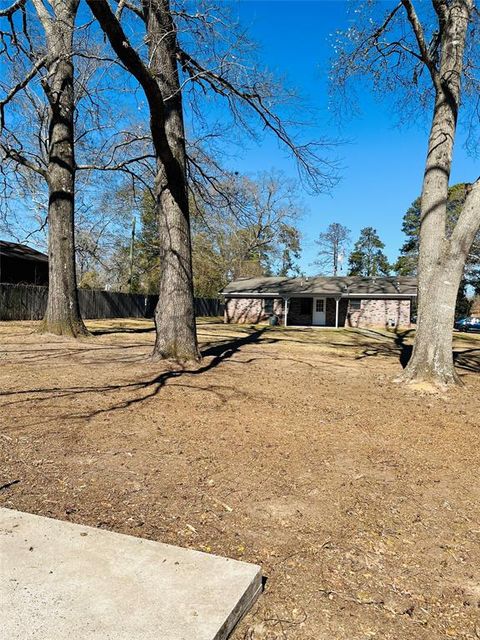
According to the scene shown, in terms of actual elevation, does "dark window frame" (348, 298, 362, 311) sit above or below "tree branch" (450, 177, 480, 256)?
below

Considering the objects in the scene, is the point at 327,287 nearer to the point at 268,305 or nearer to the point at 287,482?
the point at 268,305

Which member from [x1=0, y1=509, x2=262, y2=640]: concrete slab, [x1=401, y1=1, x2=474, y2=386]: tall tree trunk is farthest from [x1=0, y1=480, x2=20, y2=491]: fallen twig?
[x1=401, y1=1, x2=474, y2=386]: tall tree trunk

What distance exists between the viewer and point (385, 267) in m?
60.2

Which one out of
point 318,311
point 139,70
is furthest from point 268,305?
point 139,70

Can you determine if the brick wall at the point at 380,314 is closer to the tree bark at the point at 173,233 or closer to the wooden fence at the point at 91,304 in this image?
the wooden fence at the point at 91,304

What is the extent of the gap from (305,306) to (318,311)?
96 cm

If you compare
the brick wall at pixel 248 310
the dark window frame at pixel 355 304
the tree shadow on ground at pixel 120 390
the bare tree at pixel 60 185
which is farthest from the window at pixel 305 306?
the tree shadow on ground at pixel 120 390

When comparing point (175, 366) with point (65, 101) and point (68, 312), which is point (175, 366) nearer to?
point (68, 312)

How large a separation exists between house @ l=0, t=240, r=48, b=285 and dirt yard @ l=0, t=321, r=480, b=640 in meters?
20.3

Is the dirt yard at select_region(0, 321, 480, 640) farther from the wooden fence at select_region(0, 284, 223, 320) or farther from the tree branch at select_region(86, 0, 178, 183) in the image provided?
the wooden fence at select_region(0, 284, 223, 320)

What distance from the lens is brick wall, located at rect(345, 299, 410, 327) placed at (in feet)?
92.1

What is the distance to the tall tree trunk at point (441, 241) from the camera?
665cm

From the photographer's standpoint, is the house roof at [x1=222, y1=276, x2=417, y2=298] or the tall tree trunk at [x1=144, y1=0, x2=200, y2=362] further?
the house roof at [x1=222, y1=276, x2=417, y2=298]

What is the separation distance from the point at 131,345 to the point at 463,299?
3549 centimetres
